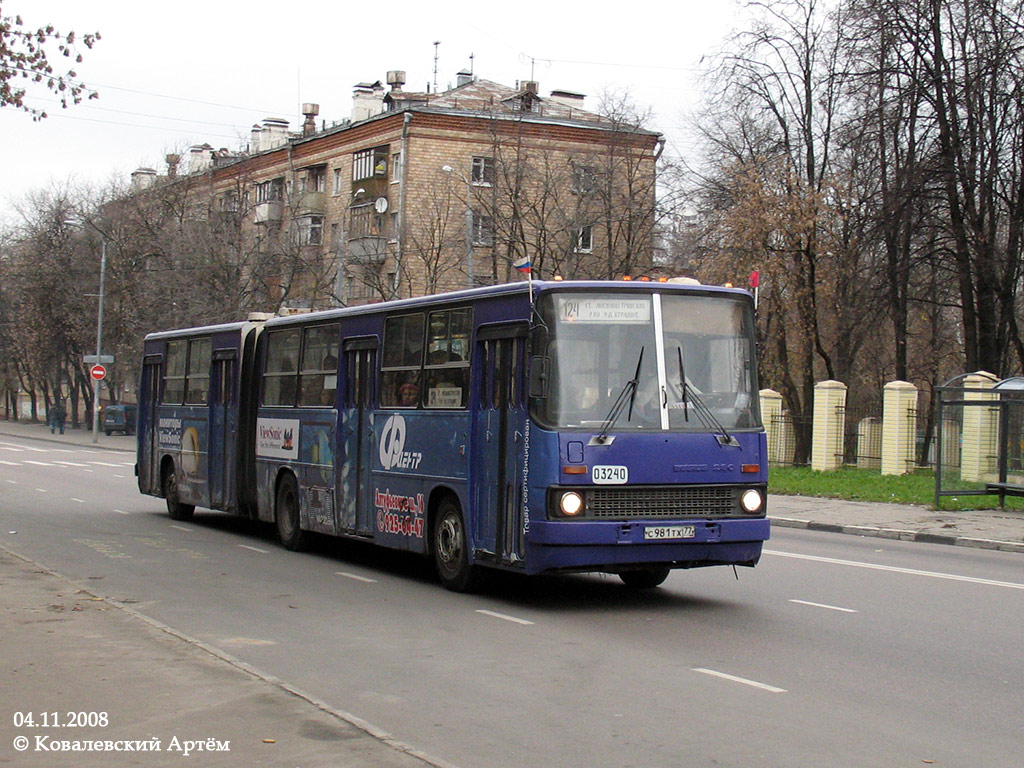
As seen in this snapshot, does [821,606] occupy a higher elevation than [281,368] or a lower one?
lower

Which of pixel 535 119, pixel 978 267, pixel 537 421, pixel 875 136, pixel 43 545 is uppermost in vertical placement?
pixel 535 119

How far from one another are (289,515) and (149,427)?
265 inches

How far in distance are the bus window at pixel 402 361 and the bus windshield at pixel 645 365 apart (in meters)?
2.71

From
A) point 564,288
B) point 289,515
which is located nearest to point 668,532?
point 564,288

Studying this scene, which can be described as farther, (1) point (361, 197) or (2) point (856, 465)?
(1) point (361, 197)

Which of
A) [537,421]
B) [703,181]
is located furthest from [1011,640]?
[703,181]

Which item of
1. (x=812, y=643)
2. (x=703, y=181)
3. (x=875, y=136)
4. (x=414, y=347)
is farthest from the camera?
(x=703, y=181)

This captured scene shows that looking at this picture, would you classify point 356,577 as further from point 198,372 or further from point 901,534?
point 901,534

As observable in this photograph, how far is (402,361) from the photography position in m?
14.4

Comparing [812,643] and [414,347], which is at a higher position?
[414,347]

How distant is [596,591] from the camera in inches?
516

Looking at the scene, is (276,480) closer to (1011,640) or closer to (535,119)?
(1011,640)

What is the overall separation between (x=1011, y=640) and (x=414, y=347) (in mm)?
6688

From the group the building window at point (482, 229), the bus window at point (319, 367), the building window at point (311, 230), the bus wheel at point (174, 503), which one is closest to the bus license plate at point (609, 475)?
the bus window at point (319, 367)
